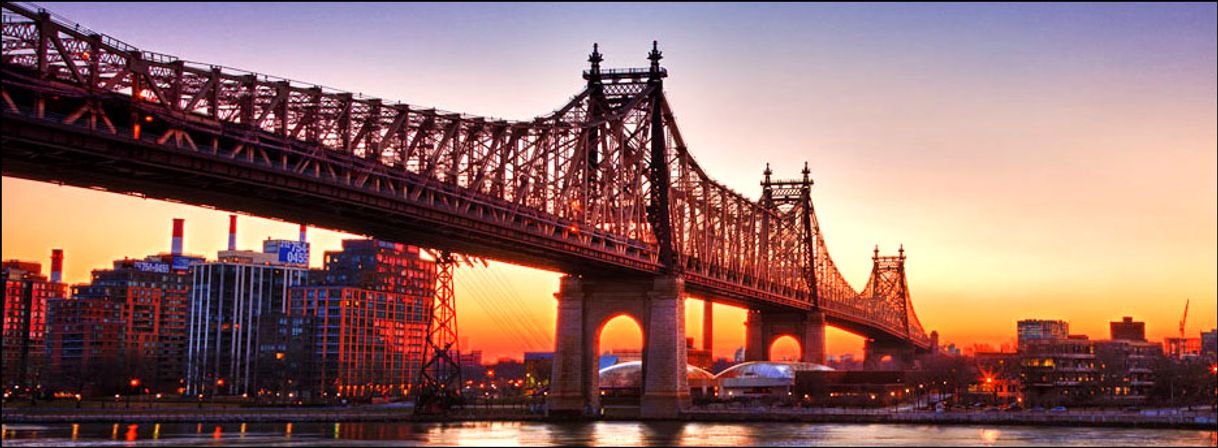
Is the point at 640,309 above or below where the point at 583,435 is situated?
above

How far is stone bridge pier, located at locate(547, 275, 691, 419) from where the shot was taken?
10675cm

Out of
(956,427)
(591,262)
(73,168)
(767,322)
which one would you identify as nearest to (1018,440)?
(956,427)

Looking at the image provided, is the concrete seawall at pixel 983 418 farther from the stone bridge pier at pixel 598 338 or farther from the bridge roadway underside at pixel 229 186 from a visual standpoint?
the bridge roadway underside at pixel 229 186

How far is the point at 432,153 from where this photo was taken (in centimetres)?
8212

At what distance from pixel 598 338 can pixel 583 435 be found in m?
27.3

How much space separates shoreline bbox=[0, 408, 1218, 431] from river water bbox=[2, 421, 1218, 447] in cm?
284

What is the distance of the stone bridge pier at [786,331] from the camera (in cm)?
17700

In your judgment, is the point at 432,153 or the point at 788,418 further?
the point at 788,418

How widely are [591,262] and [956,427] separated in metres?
29.8

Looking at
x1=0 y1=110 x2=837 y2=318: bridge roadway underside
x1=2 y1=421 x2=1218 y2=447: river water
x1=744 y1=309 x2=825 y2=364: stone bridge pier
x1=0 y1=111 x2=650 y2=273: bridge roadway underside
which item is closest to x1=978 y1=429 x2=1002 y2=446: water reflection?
x1=2 y1=421 x2=1218 y2=447: river water

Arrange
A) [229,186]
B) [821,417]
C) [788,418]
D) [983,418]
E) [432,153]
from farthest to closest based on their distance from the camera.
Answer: [821,417]
[788,418]
[983,418]
[432,153]
[229,186]

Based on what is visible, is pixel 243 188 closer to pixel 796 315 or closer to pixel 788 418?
pixel 788 418

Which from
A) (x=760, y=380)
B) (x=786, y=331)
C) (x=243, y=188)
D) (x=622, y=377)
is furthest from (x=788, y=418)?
(x=786, y=331)

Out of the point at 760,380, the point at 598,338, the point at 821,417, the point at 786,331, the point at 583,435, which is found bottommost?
the point at 583,435
